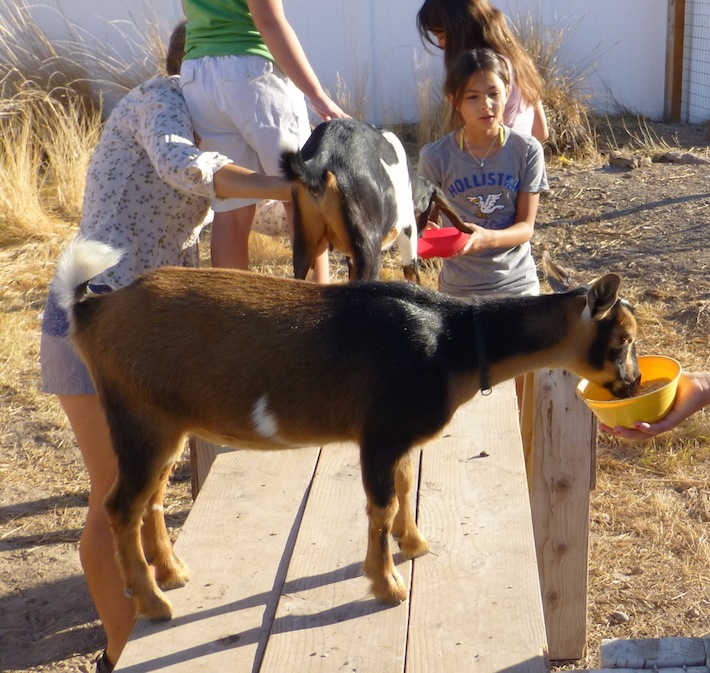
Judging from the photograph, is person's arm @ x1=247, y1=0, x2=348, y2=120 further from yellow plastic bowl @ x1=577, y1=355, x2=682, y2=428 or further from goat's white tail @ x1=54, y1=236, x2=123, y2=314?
yellow plastic bowl @ x1=577, y1=355, x2=682, y2=428

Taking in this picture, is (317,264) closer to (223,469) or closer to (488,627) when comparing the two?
→ (223,469)

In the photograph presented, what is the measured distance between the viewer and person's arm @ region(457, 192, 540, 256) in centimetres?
383

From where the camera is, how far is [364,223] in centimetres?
387

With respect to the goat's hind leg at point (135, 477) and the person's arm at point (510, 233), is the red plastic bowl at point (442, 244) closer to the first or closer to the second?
the person's arm at point (510, 233)

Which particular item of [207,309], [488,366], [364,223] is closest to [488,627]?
[488,366]

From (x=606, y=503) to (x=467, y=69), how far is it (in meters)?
2.22

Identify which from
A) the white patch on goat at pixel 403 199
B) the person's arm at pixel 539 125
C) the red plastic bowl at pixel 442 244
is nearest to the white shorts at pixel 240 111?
the white patch on goat at pixel 403 199

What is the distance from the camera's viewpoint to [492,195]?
13.9ft

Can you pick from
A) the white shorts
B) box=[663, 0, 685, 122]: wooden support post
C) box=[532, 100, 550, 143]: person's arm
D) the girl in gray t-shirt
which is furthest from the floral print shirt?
box=[663, 0, 685, 122]: wooden support post

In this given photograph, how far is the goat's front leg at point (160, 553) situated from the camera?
2881 millimetres

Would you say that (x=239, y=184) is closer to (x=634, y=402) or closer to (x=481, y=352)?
(x=481, y=352)

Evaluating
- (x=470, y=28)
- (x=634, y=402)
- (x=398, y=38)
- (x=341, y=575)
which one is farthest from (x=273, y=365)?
(x=398, y=38)

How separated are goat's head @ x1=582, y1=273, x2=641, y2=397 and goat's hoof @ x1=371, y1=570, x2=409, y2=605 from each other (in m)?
0.86

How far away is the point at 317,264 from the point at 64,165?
507 cm
